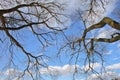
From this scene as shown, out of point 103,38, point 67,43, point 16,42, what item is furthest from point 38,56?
point 103,38

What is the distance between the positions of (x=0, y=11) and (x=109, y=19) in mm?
4795

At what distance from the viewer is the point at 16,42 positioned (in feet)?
50.1

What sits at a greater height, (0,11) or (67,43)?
(0,11)

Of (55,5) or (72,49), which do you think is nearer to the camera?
(72,49)

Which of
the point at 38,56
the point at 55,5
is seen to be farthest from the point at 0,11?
the point at 38,56

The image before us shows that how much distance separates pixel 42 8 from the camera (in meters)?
14.7

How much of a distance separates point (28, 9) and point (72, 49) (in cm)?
322

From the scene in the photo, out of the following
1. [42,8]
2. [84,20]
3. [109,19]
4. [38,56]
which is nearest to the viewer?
[109,19]

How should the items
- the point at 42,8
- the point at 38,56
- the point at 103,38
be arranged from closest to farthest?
the point at 103,38
the point at 42,8
the point at 38,56

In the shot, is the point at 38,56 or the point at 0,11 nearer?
the point at 0,11

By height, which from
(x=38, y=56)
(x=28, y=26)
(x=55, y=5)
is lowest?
(x=38, y=56)

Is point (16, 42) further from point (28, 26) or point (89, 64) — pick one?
point (89, 64)

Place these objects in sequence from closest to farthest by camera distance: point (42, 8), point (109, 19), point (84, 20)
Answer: point (109, 19), point (84, 20), point (42, 8)

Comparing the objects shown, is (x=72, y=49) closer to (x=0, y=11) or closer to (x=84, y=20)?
(x=84, y=20)
